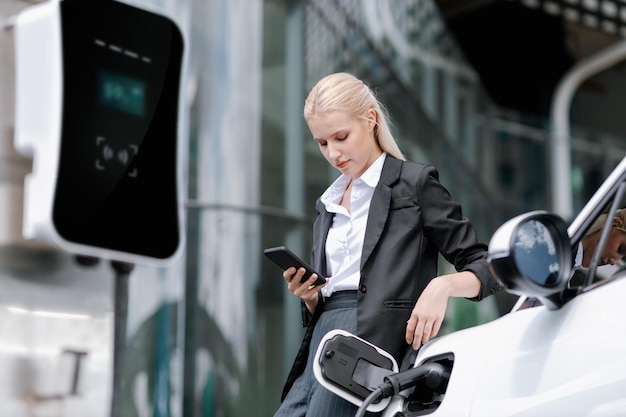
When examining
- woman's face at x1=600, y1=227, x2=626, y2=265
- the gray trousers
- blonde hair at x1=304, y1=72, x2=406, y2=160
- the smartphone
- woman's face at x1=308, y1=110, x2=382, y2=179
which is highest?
blonde hair at x1=304, y1=72, x2=406, y2=160

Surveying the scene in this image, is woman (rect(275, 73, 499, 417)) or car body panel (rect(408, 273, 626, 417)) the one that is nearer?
car body panel (rect(408, 273, 626, 417))

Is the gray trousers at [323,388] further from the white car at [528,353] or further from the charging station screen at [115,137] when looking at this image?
the charging station screen at [115,137]

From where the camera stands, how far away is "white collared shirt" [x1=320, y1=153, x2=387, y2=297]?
251cm

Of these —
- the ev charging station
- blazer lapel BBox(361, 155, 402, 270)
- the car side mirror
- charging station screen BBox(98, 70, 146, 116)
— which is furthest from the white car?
charging station screen BBox(98, 70, 146, 116)

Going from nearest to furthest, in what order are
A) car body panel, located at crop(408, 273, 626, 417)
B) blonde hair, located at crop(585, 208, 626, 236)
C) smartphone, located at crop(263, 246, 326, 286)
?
car body panel, located at crop(408, 273, 626, 417) < blonde hair, located at crop(585, 208, 626, 236) < smartphone, located at crop(263, 246, 326, 286)

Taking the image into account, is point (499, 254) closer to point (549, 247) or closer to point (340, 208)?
point (549, 247)

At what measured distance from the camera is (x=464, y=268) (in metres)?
2.44

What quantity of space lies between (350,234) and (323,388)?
0.37 metres

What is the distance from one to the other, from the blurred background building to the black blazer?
86 centimetres

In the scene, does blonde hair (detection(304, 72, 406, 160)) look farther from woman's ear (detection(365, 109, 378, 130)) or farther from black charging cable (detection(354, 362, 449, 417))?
black charging cable (detection(354, 362, 449, 417))

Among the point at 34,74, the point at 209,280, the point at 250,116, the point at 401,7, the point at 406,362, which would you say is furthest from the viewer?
the point at 401,7

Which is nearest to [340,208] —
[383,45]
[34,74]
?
[34,74]

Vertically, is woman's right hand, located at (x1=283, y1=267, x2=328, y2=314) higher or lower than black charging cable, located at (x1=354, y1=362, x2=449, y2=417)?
higher

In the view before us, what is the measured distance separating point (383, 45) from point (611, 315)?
870cm
